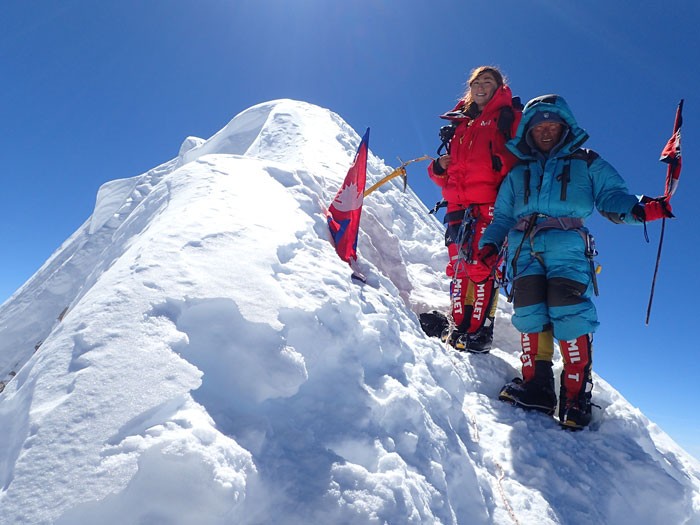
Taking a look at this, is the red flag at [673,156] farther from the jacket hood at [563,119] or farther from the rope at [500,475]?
the rope at [500,475]

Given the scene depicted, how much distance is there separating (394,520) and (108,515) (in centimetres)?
107

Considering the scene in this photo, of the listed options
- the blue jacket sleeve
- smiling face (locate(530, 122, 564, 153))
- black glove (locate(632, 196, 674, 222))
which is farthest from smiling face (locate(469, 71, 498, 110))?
black glove (locate(632, 196, 674, 222))

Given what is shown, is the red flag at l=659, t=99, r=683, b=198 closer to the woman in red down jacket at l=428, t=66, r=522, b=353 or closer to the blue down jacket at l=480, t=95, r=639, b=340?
the blue down jacket at l=480, t=95, r=639, b=340

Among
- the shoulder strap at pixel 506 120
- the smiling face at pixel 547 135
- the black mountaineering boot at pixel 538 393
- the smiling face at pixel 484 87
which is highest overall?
the smiling face at pixel 484 87

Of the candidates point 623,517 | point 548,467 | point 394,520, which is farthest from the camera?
point 548,467

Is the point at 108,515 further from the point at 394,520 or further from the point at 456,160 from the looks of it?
the point at 456,160

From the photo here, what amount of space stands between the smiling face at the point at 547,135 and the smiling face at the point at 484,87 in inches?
44.5

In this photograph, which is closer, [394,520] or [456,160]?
[394,520]

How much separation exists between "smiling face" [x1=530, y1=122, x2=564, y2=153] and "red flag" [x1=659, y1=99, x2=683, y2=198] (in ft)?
2.61

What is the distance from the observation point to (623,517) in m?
2.65

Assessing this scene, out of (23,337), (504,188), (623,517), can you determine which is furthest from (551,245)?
(23,337)

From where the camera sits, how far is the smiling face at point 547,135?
3639 millimetres

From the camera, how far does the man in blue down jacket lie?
326 cm

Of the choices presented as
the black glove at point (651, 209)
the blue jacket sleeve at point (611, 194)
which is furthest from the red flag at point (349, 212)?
the black glove at point (651, 209)
